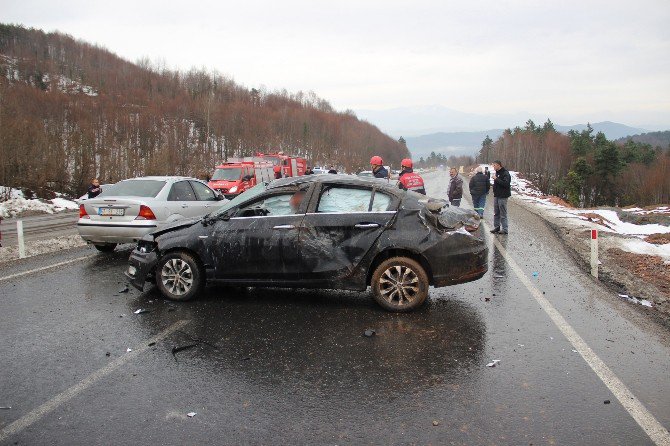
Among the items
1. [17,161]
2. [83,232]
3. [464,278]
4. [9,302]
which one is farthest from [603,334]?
[17,161]

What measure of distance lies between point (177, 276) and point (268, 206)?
1539 millimetres

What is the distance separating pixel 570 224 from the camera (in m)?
15.3

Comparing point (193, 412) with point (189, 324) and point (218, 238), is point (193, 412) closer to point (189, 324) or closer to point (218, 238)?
point (189, 324)

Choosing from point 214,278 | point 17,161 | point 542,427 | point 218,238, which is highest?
point 17,161

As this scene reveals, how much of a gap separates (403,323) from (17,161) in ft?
99.9

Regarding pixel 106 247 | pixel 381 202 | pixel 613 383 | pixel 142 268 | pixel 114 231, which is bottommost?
pixel 613 383

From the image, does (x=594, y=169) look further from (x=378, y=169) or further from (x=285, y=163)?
(x=378, y=169)

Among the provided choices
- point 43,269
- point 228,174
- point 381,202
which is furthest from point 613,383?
point 228,174

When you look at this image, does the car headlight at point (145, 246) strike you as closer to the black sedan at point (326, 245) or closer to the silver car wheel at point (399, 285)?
the black sedan at point (326, 245)

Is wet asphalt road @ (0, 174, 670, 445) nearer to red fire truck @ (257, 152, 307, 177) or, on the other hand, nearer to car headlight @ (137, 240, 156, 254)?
car headlight @ (137, 240, 156, 254)

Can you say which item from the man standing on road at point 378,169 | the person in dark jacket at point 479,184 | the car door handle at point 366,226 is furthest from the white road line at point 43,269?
the person in dark jacket at point 479,184

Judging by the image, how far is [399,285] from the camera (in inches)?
241

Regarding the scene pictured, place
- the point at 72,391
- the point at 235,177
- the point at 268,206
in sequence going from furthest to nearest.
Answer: the point at 235,177 < the point at 268,206 < the point at 72,391

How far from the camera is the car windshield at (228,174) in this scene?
70.2ft
